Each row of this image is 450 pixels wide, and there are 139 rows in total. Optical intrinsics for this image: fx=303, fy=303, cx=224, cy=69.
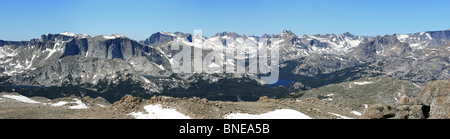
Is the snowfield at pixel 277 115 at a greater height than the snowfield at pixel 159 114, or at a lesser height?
lesser

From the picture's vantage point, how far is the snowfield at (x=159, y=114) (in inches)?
2109

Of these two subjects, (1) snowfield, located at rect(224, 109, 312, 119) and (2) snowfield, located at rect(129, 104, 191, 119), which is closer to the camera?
(2) snowfield, located at rect(129, 104, 191, 119)

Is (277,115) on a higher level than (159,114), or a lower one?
lower

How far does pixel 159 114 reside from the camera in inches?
2216

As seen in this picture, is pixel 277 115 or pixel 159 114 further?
pixel 277 115

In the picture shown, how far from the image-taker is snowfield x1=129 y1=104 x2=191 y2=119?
5356 cm

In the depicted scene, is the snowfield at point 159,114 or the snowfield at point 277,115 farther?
the snowfield at point 277,115
